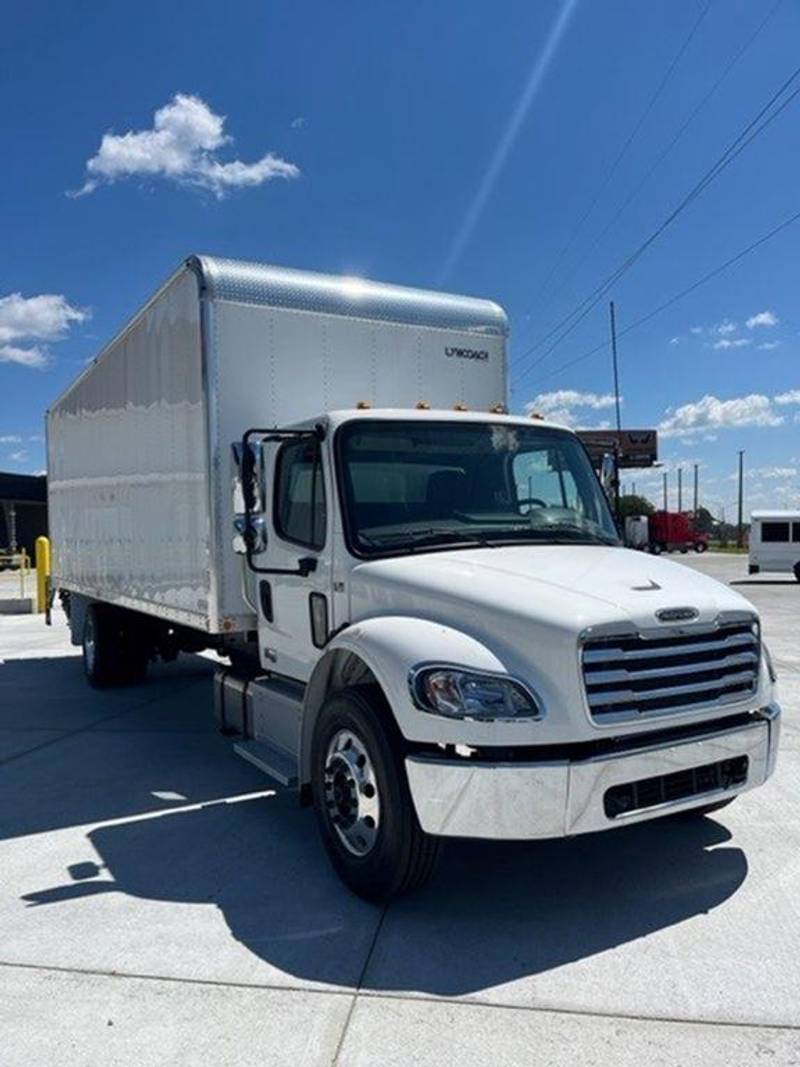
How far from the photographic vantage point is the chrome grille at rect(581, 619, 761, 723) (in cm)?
374

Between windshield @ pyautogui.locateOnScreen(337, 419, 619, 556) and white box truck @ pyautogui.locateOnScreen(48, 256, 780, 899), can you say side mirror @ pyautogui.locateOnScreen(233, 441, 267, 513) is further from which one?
windshield @ pyautogui.locateOnScreen(337, 419, 619, 556)

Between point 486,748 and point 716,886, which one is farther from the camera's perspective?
point 716,886

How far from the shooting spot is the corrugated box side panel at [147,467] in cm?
613

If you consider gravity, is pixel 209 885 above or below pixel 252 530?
below

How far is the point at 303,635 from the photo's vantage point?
5.32m

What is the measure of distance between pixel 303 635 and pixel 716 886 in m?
2.57

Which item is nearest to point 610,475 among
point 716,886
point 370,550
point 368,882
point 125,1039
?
point 370,550

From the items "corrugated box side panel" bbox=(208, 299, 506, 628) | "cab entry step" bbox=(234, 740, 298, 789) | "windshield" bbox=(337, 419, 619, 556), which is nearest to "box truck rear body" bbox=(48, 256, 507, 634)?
"corrugated box side panel" bbox=(208, 299, 506, 628)

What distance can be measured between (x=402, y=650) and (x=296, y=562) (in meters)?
1.51

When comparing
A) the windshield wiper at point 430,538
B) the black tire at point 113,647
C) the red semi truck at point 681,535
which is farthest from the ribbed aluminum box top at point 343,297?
the red semi truck at point 681,535

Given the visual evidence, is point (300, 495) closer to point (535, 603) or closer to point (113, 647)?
point (535, 603)

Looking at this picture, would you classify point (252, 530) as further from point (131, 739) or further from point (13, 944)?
point (131, 739)

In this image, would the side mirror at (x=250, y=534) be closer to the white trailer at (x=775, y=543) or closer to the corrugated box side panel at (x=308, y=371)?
the corrugated box side panel at (x=308, y=371)

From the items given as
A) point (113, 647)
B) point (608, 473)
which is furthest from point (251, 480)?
point (113, 647)
